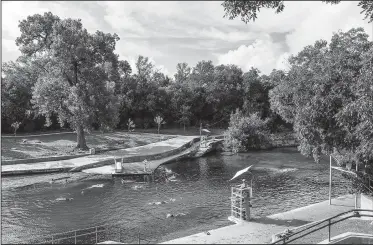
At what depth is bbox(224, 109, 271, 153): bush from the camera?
55031mm

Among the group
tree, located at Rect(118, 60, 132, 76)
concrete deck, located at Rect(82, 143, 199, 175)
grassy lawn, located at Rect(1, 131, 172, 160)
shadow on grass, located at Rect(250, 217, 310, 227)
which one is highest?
tree, located at Rect(118, 60, 132, 76)

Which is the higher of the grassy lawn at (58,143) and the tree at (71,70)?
the tree at (71,70)

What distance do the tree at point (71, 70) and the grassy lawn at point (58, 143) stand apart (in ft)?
10.7

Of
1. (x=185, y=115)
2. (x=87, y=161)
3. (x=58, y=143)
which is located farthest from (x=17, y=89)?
(x=185, y=115)

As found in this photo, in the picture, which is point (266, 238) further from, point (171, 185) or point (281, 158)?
point (281, 158)

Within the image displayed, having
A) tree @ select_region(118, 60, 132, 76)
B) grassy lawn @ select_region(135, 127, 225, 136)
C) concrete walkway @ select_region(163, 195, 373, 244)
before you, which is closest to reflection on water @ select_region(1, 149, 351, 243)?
concrete walkway @ select_region(163, 195, 373, 244)

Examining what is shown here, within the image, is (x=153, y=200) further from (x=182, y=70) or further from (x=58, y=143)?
(x=182, y=70)

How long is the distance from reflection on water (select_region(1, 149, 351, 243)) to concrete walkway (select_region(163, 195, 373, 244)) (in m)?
2.58

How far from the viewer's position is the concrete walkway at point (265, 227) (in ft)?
58.0

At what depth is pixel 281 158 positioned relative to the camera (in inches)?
1906

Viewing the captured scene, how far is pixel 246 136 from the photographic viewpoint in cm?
5562

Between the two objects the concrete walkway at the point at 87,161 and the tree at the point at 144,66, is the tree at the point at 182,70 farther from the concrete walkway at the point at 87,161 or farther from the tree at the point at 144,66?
the concrete walkway at the point at 87,161

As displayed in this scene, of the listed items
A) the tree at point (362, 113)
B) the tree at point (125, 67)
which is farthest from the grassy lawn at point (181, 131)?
the tree at point (362, 113)

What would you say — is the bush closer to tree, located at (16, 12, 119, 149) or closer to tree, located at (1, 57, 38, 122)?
tree, located at (16, 12, 119, 149)
